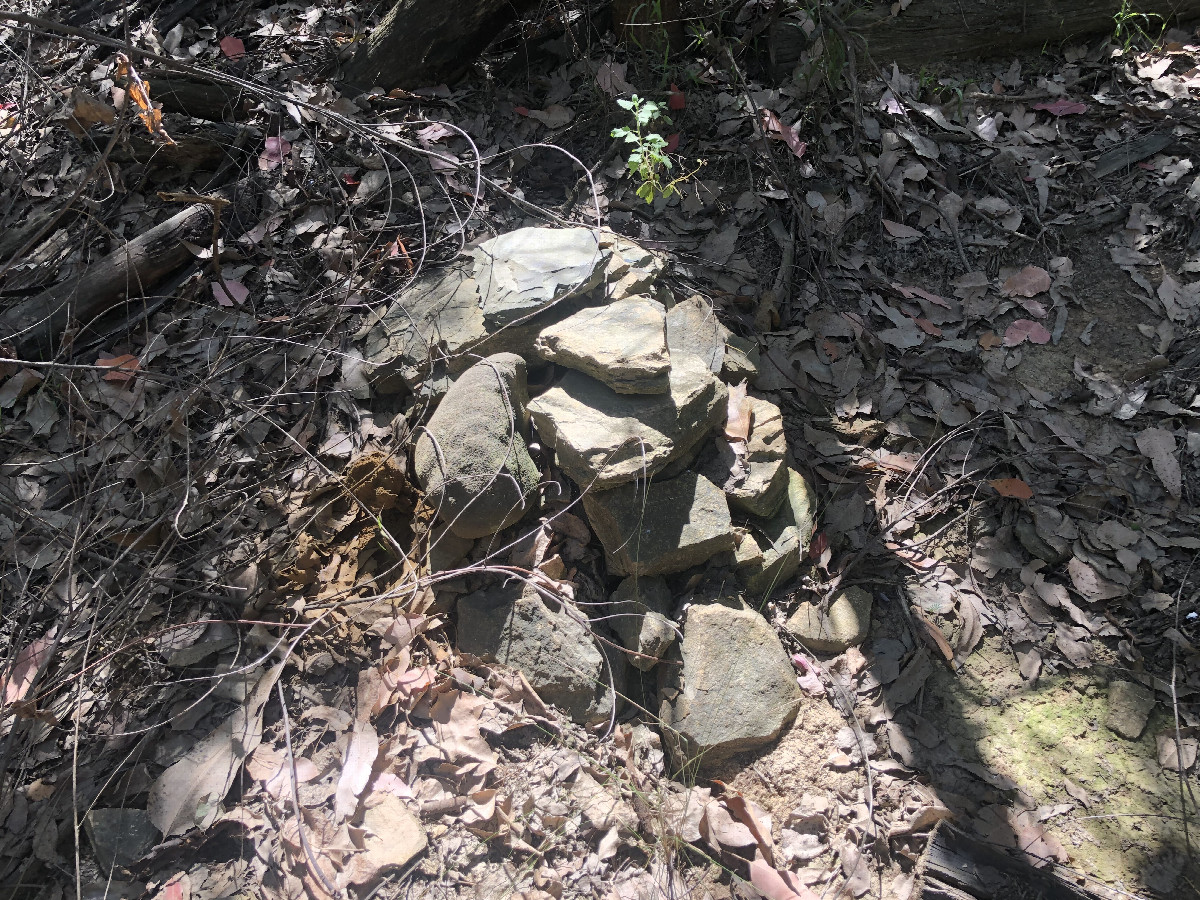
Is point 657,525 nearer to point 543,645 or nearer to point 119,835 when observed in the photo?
point 543,645

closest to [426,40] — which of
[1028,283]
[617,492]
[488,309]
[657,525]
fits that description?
[488,309]

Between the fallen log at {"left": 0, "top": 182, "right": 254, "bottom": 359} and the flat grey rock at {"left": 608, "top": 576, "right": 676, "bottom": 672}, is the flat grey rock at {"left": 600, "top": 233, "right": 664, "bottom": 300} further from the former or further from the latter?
the fallen log at {"left": 0, "top": 182, "right": 254, "bottom": 359}

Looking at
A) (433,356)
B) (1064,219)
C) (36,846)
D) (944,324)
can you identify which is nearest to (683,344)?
(433,356)

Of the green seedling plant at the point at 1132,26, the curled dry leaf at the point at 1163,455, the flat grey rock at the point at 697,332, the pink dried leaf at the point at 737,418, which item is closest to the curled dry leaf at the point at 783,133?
the flat grey rock at the point at 697,332

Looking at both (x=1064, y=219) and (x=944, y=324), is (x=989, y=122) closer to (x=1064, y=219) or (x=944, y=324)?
(x=1064, y=219)

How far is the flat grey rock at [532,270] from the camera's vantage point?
9.41 ft

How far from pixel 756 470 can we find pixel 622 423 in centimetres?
55

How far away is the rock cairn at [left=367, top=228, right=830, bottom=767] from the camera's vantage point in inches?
97.3

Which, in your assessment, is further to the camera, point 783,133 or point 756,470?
point 783,133

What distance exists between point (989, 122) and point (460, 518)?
3.21m

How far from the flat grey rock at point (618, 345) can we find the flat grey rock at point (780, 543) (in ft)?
2.10

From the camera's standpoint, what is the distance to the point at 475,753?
7.41 ft

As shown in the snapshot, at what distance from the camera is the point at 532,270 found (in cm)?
294

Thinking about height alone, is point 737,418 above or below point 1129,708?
above
